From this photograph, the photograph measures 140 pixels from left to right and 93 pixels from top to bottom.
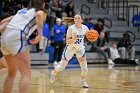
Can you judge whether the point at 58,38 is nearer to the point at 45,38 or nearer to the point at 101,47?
the point at 45,38

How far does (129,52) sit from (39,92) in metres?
13.5

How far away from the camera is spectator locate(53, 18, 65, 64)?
65.6ft

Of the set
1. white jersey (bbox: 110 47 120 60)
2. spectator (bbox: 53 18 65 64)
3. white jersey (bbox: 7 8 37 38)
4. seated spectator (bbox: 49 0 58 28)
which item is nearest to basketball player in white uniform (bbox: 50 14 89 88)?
white jersey (bbox: 7 8 37 38)

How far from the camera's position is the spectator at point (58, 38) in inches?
787

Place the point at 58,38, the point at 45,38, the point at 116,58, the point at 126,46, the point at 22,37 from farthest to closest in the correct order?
the point at 126,46 < the point at 116,58 < the point at 58,38 < the point at 45,38 < the point at 22,37

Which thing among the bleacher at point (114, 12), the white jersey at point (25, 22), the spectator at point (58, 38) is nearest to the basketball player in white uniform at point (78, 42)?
the white jersey at point (25, 22)

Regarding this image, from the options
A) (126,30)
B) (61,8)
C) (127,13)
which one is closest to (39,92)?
(61,8)

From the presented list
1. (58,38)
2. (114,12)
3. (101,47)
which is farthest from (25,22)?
(114,12)

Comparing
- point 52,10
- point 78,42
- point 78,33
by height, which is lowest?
point 78,42

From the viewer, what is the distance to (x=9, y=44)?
7.21 metres

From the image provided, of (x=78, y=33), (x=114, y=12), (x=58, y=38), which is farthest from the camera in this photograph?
(x=114, y=12)

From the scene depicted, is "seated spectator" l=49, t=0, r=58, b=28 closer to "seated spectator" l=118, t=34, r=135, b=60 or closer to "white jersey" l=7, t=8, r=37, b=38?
"seated spectator" l=118, t=34, r=135, b=60

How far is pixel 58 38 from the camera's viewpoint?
2025 cm

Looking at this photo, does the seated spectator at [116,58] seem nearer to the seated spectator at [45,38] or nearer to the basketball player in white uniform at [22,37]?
the seated spectator at [45,38]
